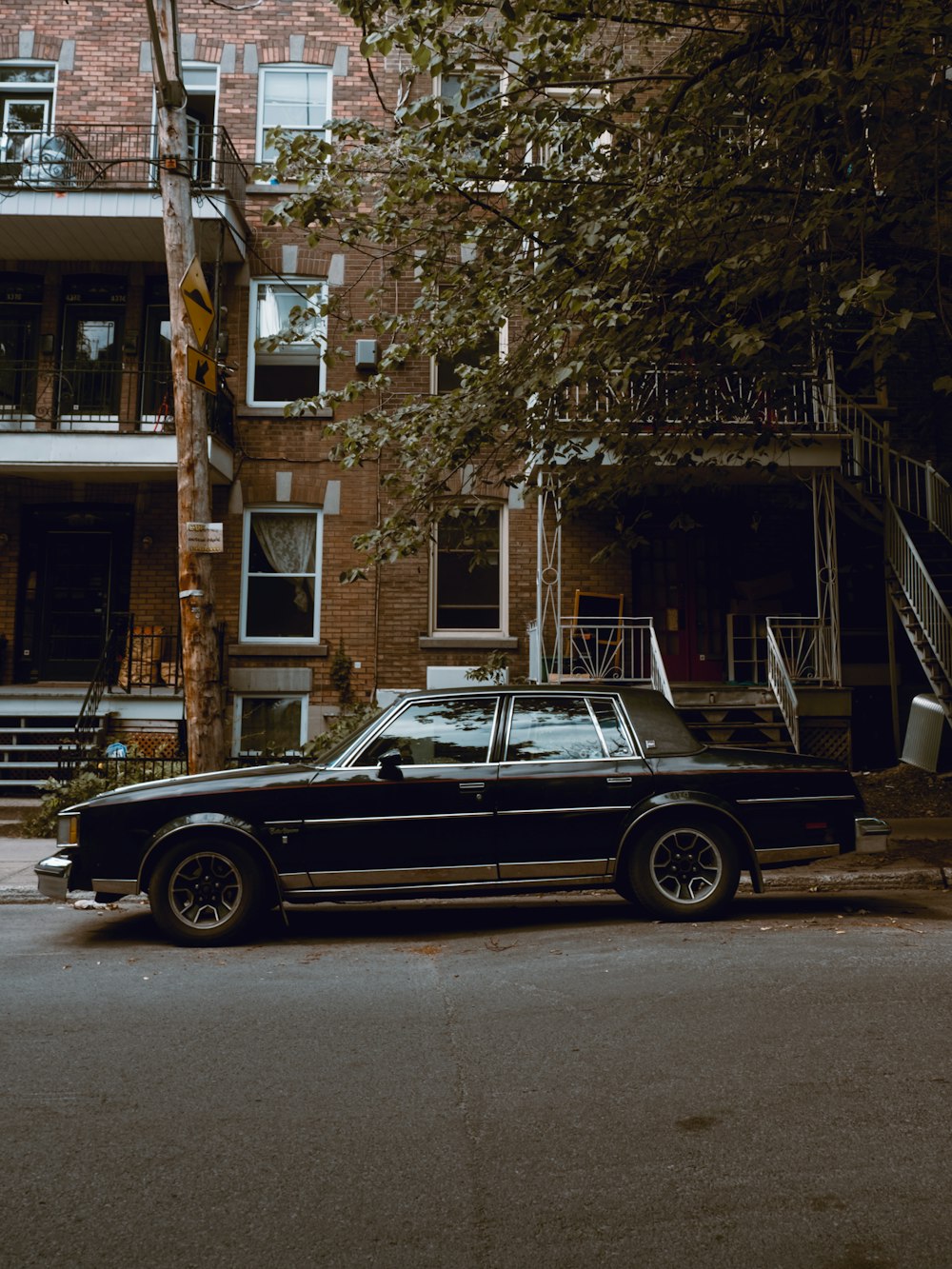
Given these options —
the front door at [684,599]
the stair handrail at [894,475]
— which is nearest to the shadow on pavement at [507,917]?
the front door at [684,599]

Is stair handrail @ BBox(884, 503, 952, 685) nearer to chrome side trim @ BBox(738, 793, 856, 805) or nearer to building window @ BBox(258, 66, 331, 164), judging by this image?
chrome side trim @ BBox(738, 793, 856, 805)

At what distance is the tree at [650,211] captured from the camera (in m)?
7.51

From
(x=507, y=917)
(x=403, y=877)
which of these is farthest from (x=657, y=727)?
(x=403, y=877)

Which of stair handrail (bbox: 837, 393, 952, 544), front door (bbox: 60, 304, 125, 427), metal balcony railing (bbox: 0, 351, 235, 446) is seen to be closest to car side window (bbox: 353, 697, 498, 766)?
stair handrail (bbox: 837, 393, 952, 544)

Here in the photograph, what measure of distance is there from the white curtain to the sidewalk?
6226 millimetres

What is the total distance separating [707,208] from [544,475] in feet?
9.74

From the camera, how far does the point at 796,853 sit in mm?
6910

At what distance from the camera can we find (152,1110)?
3754mm

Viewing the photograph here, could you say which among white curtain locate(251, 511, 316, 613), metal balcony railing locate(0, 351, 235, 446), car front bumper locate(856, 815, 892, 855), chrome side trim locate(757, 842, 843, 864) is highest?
metal balcony railing locate(0, 351, 235, 446)

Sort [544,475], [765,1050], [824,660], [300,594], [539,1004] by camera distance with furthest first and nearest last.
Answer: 1. [300,594]
2. [824,660]
3. [544,475]
4. [539,1004]
5. [765,1050]

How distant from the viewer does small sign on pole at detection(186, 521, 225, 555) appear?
29.2ft

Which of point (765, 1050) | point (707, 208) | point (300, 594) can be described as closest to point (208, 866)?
point (765, 1050)

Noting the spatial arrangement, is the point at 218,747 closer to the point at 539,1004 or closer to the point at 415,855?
the point at 415,855

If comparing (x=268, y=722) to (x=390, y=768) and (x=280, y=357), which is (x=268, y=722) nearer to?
(x=280, y=357)
